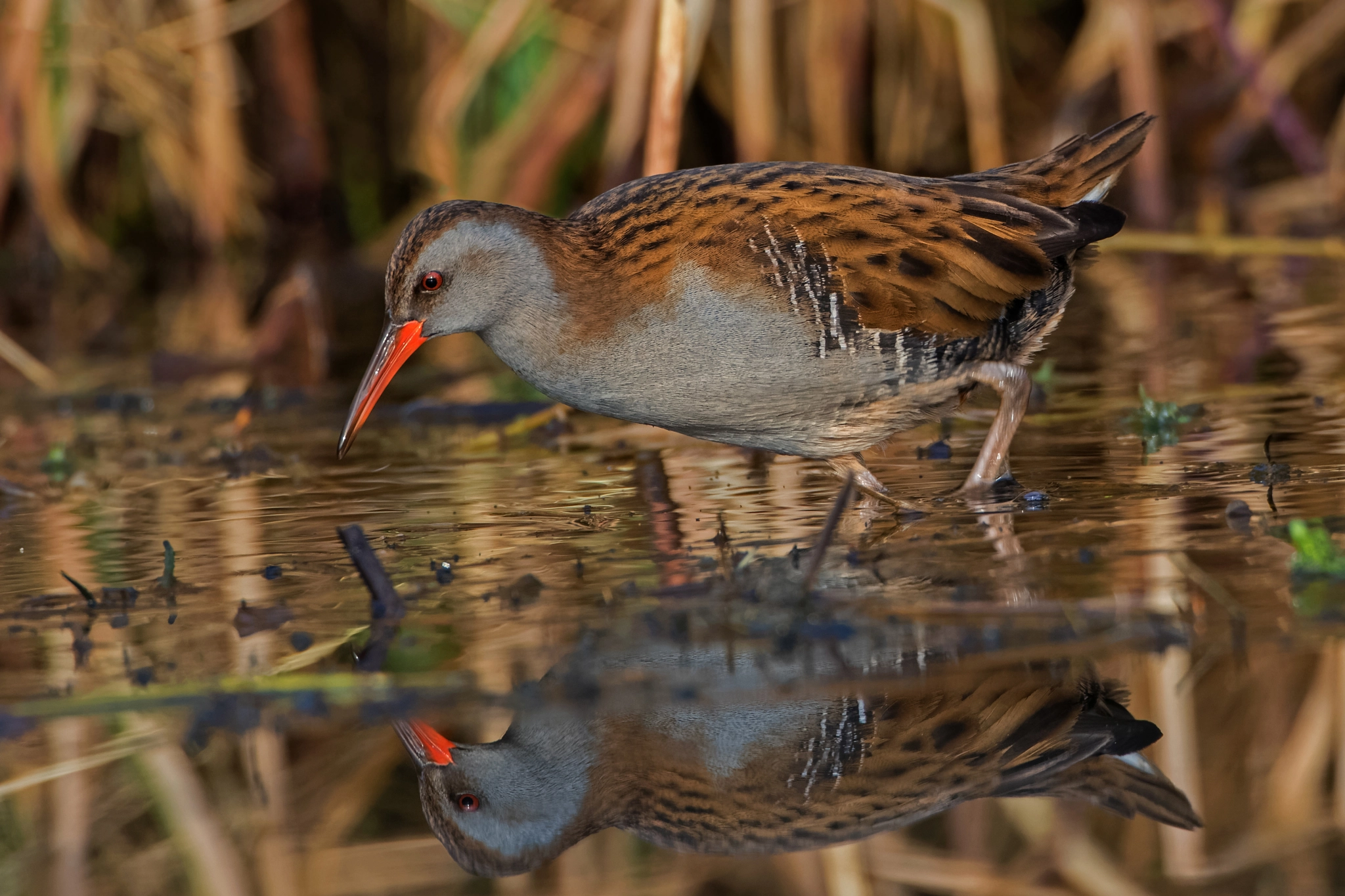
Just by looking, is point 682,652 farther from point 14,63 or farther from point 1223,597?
point 14,63

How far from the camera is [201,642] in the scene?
11.8ft

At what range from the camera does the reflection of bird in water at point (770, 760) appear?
265 cm

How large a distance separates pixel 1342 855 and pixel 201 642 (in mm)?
2228

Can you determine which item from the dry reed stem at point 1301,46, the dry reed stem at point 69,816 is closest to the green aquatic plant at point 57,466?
the dry reed stem at point 69,816

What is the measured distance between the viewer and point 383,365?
185 inches

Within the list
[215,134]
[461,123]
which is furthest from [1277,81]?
[215,134]

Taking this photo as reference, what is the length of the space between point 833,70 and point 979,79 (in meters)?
1.08

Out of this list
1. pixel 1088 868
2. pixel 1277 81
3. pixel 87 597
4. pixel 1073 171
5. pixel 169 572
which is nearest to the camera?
pixel 1088 868

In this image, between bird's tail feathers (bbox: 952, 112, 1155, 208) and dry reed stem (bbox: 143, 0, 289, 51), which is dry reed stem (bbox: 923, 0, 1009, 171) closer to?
dry reed stem (bbox: 143, 0, 289, 51)

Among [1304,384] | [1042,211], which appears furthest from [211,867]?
[1304,384]

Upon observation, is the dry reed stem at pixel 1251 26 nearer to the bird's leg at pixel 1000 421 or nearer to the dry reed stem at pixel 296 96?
Answer: the dry reed stem at pixel 296 96

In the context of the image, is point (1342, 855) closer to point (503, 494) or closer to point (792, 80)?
point (503, 494)

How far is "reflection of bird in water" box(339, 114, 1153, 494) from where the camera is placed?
4.21 m

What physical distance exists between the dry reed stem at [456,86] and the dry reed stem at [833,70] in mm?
1894
